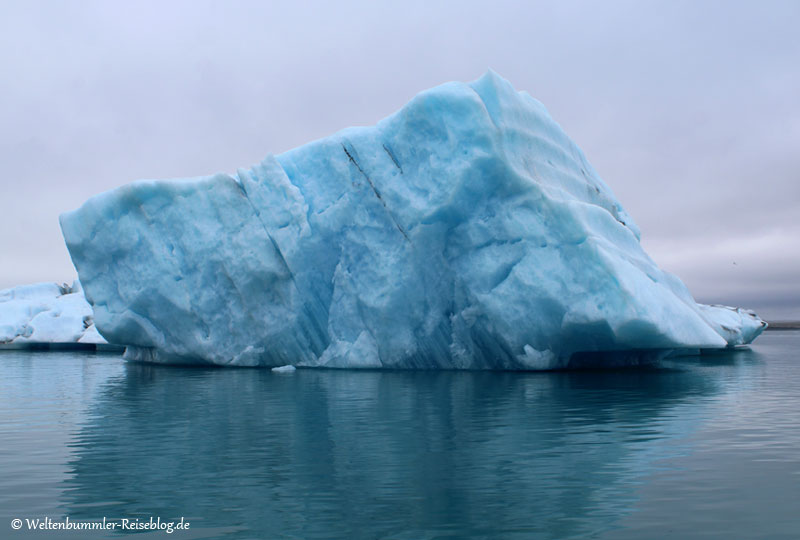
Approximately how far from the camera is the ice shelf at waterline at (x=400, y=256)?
12.9m

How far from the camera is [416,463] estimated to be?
16.8 feet

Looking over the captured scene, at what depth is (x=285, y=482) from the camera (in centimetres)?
458

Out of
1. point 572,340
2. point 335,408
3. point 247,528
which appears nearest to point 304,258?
point 572,340

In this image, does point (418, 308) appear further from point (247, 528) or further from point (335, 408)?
point (247, 528)

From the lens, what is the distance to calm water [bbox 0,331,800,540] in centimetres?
369

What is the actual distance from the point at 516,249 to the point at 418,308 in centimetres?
257

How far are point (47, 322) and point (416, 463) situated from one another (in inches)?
1133

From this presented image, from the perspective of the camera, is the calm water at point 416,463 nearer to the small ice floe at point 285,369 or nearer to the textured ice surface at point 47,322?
the small ice floe at point 285,369

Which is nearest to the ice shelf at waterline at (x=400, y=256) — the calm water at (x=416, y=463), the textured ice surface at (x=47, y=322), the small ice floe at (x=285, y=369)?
the small ice floe at (x=285, y=369)

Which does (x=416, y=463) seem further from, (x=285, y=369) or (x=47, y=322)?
(x=47, y=322)

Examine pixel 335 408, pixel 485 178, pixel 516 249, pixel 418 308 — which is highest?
pixel 485 178

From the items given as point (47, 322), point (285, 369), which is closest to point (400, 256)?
point (285, 369)

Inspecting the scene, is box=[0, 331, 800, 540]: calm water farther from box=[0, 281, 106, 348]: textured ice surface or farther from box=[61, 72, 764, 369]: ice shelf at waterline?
box=[0, 281, 106, 348]: textured ice surface

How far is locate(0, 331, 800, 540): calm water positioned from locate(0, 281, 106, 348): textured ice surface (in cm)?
2096
